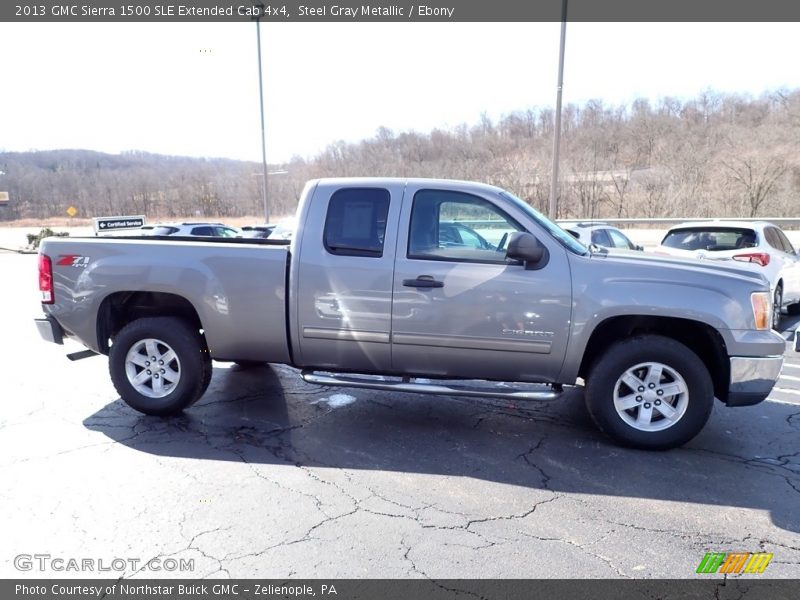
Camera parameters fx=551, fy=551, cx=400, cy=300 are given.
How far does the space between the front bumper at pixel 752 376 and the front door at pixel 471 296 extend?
4.17 feet

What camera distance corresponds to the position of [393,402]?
5.42 metres

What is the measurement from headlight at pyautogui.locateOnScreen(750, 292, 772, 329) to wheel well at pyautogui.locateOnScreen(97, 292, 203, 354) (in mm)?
4546

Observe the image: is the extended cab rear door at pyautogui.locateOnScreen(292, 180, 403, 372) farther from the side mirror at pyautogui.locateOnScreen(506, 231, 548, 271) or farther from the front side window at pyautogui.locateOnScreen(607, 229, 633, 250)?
the front side window at pyautogui.locateOnScreen(607, 229, 633, 250)


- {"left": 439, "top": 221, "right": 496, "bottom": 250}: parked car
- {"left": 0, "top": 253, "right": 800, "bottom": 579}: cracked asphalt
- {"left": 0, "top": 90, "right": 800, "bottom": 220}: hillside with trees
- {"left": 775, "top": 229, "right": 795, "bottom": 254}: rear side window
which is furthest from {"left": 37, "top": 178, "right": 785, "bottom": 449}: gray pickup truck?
{"left": 0, "top": 90, "right": 800, "bottom": 220}: hillside with trees

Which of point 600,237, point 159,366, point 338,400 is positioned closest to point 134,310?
point 159,366

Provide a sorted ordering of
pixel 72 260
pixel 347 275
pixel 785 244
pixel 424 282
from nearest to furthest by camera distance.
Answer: pixel 424 282 → pixel 347 275 → pixel 72 260 → pixel 785 244

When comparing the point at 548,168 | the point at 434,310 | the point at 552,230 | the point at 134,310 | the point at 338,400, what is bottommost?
the point at 338,400

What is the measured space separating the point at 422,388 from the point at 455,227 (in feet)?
4.39

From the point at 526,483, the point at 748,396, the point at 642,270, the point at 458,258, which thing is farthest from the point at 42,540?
the point at 748,396

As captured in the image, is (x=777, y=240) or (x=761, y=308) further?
(x=777, y=240)

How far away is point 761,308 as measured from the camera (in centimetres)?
412

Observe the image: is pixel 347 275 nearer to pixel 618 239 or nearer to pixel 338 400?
pixel 338 400

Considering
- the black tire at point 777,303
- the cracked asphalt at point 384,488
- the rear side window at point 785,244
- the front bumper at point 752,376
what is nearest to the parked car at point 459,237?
the cracked asphalt at point 384,488

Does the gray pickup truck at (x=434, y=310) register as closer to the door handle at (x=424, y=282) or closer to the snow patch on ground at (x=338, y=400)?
the door handle at (x=424, y=282)
